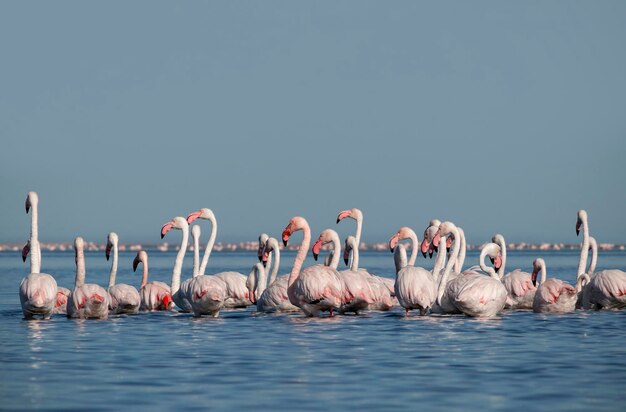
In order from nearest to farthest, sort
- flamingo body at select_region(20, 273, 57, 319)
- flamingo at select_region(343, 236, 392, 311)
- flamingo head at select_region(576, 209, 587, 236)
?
flamingo body at select_region(20, 273, 57, 319), flamingo at select_region(343, 236, 392, 311), flamingo head at select_region(576, 209, 587, 236)

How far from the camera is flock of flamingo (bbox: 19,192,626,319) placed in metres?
20.9

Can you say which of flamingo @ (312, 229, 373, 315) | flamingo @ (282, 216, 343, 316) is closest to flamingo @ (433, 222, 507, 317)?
flamingo @ (312, 229, 373, 315)

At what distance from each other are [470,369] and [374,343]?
3.29m

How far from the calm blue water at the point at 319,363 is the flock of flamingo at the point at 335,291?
41 cm

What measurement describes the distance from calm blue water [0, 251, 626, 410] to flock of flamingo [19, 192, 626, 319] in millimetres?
407

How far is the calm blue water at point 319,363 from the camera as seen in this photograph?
38.4 feet

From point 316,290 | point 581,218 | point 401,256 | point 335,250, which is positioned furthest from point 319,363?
point 581,218

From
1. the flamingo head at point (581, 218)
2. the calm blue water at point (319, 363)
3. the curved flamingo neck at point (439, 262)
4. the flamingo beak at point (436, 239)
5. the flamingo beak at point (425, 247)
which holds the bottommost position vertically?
the calm blue water at point (319, 363)

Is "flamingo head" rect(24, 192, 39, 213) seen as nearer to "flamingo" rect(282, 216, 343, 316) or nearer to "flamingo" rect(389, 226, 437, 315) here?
"flamingo" rect(282, 216, 343, 316)

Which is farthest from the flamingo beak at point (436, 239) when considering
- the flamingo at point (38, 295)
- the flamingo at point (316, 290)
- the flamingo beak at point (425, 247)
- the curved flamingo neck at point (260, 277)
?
the flamingo at point (38, 295)

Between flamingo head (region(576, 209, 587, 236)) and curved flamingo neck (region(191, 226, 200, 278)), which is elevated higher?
flamingo head (region(576, 209, 587, 236))

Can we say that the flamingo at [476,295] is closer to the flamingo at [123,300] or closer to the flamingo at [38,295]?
the flamingo at [123,300]

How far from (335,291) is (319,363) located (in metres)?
6.88

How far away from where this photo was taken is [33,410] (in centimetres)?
1103
